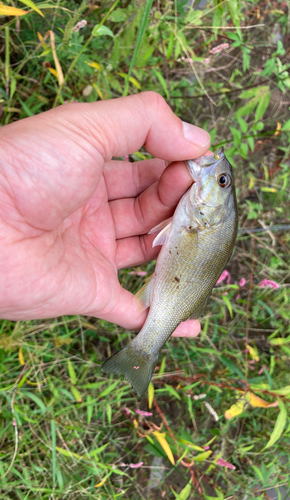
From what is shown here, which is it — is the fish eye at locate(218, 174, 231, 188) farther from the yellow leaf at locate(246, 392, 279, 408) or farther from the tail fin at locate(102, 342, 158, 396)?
the yellow leaf at locate(246, 392, 279, 408)

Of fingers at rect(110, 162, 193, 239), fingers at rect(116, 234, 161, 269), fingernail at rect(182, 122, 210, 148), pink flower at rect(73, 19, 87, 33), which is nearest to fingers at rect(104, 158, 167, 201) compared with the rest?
fingers at rect(110, 162, 193, 239)

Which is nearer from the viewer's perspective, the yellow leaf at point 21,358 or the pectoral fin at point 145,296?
the pectoral fin at point 145,296

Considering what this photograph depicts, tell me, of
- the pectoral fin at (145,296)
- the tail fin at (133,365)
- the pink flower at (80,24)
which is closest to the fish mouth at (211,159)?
the pectoral fin at (145,296)

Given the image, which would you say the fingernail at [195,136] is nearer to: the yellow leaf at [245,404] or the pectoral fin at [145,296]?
the pectoral fin at [145,296]

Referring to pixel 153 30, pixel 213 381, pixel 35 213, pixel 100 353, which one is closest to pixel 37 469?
pixel 100 353

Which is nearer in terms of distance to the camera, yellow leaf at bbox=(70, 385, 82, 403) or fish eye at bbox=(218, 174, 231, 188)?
fish eye at bbox=(218, 174, 231, 188)

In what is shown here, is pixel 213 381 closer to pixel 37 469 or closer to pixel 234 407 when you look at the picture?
pixel 234 407

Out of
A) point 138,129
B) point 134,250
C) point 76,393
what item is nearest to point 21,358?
point 76,393
